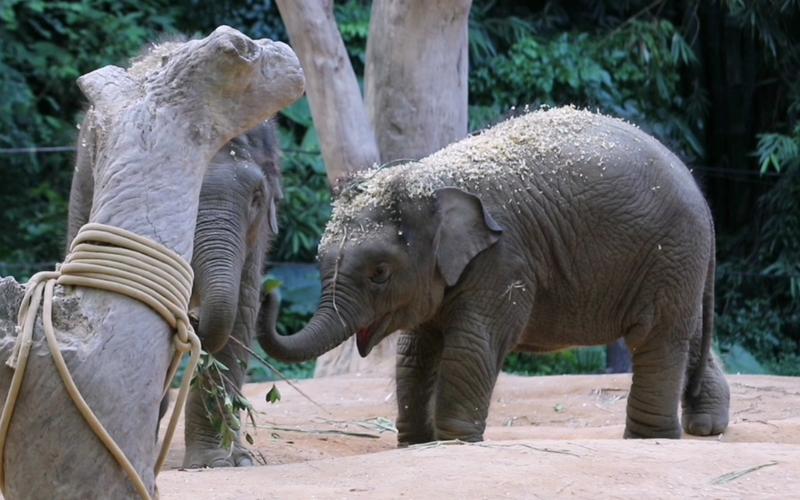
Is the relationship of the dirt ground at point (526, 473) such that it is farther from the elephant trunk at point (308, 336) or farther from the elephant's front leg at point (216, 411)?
the elephant trunk at point (308, 336)

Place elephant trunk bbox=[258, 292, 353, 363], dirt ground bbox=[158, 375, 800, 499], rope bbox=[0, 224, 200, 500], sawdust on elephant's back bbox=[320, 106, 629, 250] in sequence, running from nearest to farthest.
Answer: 1. rope bbox=[0, 224, 200, 500]
2. dirt ground bbox=[158, 375, 800, 499]
3. elephant trunk bbox=[258, 292, 353, 363]
4. sawdust on elephant's back bbox=[320, 106, 629, 250]

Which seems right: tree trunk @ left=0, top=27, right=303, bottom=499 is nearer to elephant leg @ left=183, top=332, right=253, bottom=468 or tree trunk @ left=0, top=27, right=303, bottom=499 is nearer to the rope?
the rope

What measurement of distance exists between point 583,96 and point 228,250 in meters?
9.70

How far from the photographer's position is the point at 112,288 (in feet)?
10.7

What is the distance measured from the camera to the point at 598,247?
687cm

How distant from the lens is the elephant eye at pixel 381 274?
21.4ft

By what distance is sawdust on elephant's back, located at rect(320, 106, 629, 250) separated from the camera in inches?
260

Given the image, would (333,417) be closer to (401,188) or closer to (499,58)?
(401,188)

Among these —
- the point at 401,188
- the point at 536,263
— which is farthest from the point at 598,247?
the point at 401,188

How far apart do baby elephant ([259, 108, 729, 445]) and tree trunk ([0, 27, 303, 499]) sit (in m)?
2.71

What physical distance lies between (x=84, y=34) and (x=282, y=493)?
35.3ft

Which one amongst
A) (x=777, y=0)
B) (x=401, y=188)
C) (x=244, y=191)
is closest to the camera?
(x=244, y=191)

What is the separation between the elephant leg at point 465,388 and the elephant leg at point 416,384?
1.57 ft

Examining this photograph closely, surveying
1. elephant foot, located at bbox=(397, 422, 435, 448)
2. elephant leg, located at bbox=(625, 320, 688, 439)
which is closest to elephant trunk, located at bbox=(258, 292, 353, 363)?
elephant foot, located at bbox=(397, 422, 435, 448)
